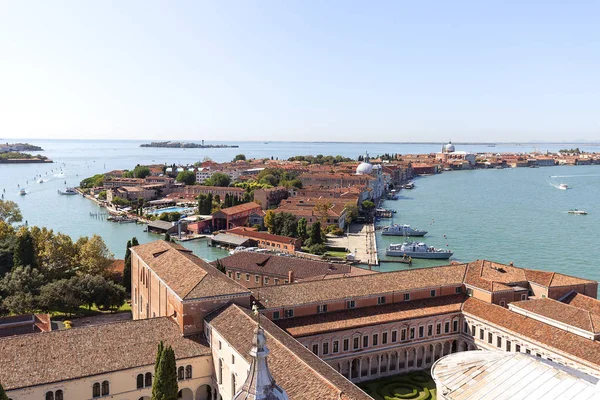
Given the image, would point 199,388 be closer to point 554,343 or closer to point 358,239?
point 554,343

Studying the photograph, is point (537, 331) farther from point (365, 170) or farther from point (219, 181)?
point (365, 170)

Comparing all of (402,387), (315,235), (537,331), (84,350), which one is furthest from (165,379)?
(315,235)

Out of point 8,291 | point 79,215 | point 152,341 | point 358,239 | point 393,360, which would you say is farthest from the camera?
point 79,215

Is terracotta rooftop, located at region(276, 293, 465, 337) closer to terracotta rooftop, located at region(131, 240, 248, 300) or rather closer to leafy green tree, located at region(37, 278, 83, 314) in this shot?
terracotta rooftop, located at region(131, 240, 248, 300)

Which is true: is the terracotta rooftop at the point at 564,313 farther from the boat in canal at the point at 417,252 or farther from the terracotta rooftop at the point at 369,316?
the boat in canal at the point at 417,252

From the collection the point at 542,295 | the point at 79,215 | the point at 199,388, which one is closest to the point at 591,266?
the point at 542,295

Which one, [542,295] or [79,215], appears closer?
[542,295]
